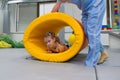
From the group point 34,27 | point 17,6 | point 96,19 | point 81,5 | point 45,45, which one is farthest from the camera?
point 17,6

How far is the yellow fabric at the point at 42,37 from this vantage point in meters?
1.77

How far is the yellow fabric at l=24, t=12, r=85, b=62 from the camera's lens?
5.82ft

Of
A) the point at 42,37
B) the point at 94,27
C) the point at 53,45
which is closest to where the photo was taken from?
the point at 94,27

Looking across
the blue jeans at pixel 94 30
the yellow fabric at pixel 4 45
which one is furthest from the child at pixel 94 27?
the yellow fabric at pixel 4 45

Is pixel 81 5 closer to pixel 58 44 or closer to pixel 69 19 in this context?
pixel 69 19

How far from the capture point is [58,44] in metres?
2.13

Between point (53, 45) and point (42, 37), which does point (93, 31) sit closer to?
point (53, 45)

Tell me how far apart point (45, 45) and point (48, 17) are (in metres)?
0.52

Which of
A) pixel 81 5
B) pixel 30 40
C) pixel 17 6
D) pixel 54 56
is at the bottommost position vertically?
pixel 54 56

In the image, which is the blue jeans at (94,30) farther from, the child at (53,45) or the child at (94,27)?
the child at (53,45)

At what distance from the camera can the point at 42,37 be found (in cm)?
242

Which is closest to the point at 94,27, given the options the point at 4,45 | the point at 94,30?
the point at 94,30

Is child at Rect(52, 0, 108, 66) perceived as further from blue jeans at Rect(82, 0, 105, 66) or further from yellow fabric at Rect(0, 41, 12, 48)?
yellow fabric at Rect(0, 41, 12, 48)

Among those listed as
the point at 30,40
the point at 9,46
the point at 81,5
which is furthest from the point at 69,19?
the point at 9,46
